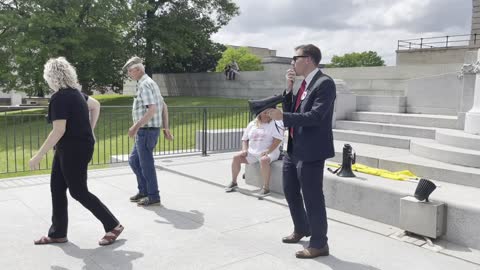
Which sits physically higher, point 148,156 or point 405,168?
point 148,156

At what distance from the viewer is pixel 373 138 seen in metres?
8.17

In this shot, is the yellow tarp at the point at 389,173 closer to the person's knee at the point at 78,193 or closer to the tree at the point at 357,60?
the person's knee at the point at 78,193

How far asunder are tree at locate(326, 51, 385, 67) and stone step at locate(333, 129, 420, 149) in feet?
188

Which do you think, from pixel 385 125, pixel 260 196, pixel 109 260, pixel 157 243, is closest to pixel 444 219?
pixel 260 196

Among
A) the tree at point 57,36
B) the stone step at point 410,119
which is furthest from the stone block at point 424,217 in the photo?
the tree at point 57,36

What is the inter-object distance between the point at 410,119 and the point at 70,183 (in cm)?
700

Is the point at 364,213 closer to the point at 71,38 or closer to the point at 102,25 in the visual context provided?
the point at 71,38

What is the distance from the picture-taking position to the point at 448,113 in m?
9.15

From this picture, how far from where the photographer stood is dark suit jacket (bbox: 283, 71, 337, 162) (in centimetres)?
352

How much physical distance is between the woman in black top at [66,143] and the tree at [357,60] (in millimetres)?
62631

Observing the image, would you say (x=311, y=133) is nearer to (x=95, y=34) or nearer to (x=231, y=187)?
(x=231, y=187)

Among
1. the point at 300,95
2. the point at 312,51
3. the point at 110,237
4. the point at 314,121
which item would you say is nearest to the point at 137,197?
the point at 110,237

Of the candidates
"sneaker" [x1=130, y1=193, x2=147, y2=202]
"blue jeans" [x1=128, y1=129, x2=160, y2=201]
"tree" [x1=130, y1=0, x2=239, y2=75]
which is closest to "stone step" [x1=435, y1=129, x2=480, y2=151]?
"blue jeans" [x1=128, y1=129, x2=160, y2=201]

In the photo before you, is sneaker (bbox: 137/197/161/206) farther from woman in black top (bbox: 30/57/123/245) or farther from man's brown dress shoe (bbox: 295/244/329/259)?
man's brown dress shoe (bbox: 295/244/329/259)
